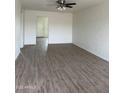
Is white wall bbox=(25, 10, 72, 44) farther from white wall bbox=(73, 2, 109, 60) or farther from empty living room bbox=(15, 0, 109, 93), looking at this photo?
white wall bbox=(73, 2, 109, 60)

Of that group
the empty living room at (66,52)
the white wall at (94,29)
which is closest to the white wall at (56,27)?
the empty living room at (66,52)

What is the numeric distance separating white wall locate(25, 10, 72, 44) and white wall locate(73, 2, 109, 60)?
1.10 metres

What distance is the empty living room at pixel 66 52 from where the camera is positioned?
3260 mm

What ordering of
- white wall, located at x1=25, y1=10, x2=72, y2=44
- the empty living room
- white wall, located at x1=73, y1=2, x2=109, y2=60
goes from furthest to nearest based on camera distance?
white wall, located at x1=25, y1=10, x2=72, y2=44, white wall, located at x1=73, y1=2, x2=109, y2=60, the empty living room

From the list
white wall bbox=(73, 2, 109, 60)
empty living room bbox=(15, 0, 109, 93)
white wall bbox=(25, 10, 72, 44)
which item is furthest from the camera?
white wall bbox=(25, 10, 72, 44)

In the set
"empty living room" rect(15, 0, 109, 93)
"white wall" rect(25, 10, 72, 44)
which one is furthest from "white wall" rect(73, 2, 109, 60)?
"white wall" rect(25, 10, 72, 44)

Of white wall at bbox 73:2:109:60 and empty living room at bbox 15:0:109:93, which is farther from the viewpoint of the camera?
white wall at bbox 73:2:109:60

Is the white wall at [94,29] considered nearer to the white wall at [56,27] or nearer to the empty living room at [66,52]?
the empty living room at [66,52]

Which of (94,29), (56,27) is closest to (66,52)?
(94,29)

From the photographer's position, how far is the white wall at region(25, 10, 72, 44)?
9.88 meters

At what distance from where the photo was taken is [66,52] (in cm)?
754

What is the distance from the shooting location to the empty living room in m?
3.26
